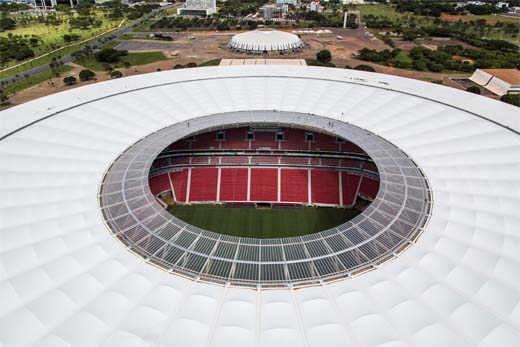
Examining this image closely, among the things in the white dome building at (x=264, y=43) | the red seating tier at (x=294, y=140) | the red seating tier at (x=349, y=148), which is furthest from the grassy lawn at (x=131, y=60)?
the red seating tier at (x=349, y=148)

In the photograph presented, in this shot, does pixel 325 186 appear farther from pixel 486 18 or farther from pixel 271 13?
pixel 486 18

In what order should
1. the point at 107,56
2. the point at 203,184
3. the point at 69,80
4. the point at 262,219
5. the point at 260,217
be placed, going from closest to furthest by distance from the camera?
the point at 262,219 → the point at 260,217 → the point at 203,184 → the point at 69,80 → the point at 107,56

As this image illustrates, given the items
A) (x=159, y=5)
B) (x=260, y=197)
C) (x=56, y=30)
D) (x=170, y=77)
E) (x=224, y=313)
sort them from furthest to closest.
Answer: (x=159, y=5), (x=56, y=30), (x=170, y=77), (x=260, y=197), (x=224, y=313)

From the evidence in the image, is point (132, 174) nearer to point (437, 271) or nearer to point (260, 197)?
point (260, 197)

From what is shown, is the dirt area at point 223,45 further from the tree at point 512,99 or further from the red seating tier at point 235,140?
the red seating tier at point 235,140

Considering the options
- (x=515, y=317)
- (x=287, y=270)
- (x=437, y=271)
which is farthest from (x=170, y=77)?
(x=515, y=317)

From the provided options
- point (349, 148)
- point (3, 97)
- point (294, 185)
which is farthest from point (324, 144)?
point (3, 97)
